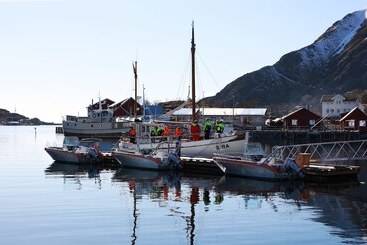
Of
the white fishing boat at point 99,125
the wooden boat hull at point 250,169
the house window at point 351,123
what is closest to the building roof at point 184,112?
the white fishing boat at point 99,125

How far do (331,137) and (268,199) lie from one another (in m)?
73.7

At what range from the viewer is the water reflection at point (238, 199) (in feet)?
87.1

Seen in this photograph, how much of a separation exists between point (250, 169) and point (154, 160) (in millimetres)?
10823

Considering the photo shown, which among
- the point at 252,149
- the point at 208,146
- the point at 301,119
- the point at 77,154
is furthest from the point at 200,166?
the point at 301,119

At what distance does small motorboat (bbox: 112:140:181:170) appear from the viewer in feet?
169

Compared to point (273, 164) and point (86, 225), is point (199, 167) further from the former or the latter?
point (86, 225)

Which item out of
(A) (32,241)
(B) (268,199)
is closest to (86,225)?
(A) (32,241)

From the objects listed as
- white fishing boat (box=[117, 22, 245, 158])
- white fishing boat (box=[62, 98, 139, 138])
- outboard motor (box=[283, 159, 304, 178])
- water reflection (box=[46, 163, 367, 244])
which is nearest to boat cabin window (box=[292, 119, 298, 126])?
white fishing boat (box=[62, 98, 139, 138])

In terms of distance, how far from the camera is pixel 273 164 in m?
43.2

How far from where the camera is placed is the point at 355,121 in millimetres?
112625

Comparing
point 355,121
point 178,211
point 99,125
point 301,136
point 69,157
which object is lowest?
point 178,211

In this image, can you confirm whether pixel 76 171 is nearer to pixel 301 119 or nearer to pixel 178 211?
pixel 178 211

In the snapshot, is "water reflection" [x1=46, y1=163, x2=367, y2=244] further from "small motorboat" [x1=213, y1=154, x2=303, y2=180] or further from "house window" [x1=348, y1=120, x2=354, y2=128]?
"house window" [x1=348, y1=120, x2=354, y2=128]

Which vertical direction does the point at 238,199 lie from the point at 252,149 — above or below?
below
